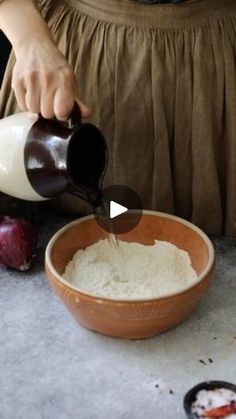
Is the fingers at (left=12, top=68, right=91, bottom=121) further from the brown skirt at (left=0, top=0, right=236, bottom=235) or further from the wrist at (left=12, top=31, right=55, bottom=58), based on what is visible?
the brown skirt at (left=0, top=0, right=236, bottom=235)

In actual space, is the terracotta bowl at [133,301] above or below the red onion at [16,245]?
above

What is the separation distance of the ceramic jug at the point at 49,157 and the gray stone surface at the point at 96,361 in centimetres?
16

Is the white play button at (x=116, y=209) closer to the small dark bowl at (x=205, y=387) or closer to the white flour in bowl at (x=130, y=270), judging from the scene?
the white flour in bowl at (x=130, y=270)

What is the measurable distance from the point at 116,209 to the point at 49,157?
0.69ft

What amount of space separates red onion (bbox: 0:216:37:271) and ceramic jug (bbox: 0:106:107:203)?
0.35 feet

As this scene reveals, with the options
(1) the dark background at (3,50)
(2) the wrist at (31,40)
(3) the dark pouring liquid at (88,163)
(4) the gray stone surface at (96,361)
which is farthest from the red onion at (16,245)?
(1) the dark background at (3,50)

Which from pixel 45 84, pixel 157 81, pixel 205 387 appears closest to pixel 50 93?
pixel 45 84

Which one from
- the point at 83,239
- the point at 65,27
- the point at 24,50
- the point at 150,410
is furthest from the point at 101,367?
the point at 65,27

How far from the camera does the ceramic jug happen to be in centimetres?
70

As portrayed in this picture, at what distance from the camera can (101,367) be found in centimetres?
72

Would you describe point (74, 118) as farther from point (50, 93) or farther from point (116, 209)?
point (116, 209)

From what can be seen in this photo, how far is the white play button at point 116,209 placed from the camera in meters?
0.88

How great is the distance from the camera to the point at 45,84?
0.71 metres

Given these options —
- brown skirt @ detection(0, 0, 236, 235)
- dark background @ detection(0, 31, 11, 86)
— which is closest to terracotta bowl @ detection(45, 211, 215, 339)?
brown skirt @ detection(0, 0, 236, 235)
